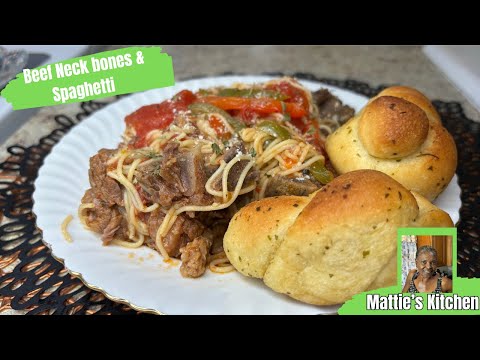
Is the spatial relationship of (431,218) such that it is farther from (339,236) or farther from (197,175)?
(197,175)

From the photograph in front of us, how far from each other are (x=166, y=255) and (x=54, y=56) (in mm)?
3764

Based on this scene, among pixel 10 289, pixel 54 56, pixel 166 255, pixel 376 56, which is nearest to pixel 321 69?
pixel 376 56

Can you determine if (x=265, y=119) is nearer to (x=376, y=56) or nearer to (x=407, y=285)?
(x=407, y=285)

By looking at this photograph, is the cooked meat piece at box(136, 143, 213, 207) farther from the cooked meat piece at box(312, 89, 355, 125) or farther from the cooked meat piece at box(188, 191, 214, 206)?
the cooked meat piece at box(312, 89, 355, 125)

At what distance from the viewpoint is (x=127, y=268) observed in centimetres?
321

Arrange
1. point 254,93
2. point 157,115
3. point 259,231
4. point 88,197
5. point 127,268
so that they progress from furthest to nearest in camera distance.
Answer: point 254,93 → point 157,115 → point 88,197 → point 127,268 → point 259,231

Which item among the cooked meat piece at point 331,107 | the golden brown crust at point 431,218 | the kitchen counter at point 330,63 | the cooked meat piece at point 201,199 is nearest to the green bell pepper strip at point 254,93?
the cooked meat piece at point 331,107

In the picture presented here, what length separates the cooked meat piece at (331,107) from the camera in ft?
15.8

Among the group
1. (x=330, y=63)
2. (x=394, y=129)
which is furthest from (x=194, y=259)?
(x=330, y=63)

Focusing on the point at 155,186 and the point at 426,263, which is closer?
the point at 426,263

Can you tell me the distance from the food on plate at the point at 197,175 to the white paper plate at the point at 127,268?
4.6 inches

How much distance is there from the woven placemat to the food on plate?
427mm

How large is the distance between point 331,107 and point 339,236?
257 cm

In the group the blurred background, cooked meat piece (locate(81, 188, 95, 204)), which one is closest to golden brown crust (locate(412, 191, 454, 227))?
cooked meat piece (locate(81, 188, 95, 204))
